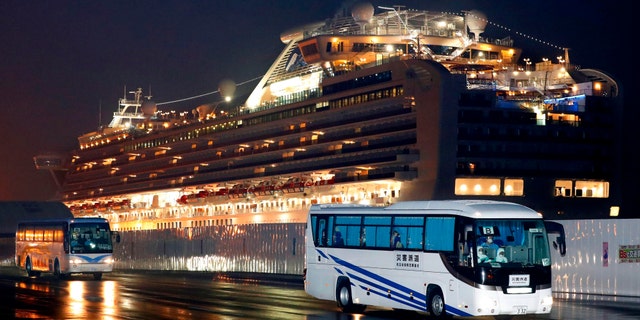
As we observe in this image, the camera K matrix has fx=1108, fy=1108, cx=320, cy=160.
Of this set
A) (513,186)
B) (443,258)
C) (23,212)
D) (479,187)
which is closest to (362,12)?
(479,187)

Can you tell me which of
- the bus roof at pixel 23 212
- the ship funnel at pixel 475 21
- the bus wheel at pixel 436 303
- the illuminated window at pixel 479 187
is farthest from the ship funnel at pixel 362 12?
the bus wheel at pixel 436 303

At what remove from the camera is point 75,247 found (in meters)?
47.6

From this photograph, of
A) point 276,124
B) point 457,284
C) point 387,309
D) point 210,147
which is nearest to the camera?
point 457,284

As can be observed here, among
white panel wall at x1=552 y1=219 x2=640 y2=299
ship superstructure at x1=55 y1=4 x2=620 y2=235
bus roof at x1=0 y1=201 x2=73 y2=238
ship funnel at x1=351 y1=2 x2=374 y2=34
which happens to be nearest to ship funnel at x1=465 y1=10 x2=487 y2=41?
ship superstructure at x1=55 y1=4 x2=620 y2=235

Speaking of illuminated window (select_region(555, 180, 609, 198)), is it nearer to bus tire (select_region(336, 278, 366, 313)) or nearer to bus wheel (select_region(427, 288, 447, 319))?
bus tire (select_region(336, 278, 366, 313))

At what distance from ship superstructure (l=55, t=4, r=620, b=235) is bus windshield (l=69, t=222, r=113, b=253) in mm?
49482

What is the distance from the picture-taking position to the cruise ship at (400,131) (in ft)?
317

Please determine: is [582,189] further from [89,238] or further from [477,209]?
[477,209]

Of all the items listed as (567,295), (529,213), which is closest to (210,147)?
(567,295)

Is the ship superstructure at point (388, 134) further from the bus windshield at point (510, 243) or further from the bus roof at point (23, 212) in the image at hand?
the bus windshield at point (510, 243)

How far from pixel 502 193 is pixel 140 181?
6014 cm

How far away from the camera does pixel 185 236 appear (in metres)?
58.6

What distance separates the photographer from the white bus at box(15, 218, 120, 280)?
47.4 m

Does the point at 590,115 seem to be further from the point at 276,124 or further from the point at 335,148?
the point at 276,124
